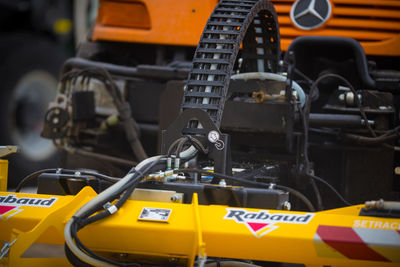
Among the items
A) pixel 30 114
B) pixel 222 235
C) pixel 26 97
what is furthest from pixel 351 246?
pixel 26 97

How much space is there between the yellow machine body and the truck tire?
167 inches

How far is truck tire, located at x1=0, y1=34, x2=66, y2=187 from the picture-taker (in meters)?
6.01

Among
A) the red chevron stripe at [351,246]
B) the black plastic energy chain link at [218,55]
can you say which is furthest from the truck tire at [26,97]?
the red chevron stripe at [351,246]

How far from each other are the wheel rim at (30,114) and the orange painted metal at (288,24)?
7.61 feet

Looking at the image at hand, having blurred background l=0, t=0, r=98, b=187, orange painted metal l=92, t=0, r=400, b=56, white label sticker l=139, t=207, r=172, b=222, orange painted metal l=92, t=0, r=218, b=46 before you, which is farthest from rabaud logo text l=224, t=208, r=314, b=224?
blurred background l=0, t=0, r=98, b=187

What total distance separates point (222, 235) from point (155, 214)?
0.22 metres

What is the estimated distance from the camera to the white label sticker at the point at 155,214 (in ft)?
5.97

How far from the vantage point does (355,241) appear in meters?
1.74

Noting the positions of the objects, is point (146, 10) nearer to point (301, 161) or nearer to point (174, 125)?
point (301, 161)

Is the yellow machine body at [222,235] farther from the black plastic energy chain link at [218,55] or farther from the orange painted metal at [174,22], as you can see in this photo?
the orange painted metal at [174,22]

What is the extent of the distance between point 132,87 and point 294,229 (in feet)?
8.30

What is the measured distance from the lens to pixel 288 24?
3.93 meters

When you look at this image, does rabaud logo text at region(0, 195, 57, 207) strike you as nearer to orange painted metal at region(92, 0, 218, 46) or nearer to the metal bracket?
the metal bracket

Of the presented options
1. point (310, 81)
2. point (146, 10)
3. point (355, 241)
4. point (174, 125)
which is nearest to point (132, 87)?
point (146, 10)
